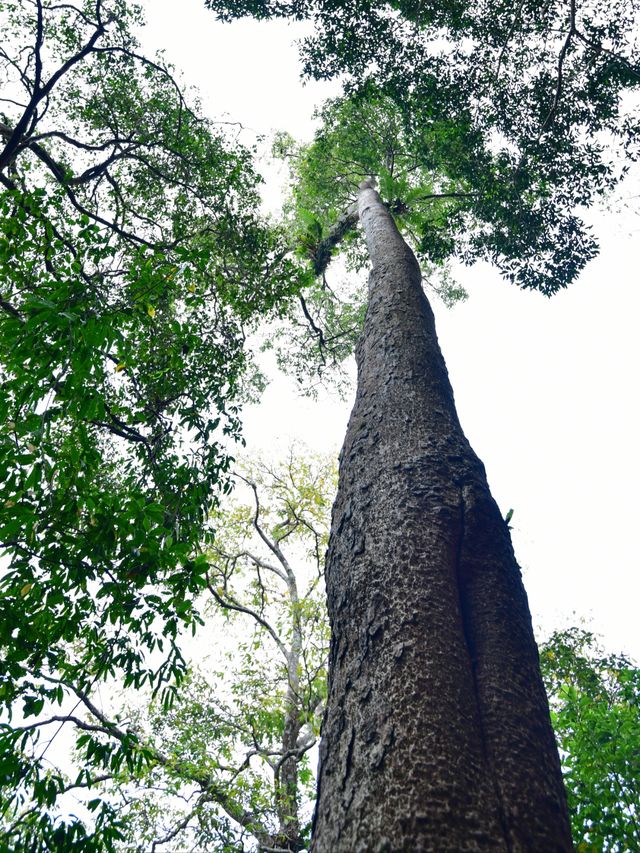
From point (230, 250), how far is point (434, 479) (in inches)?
211

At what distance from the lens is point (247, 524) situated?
11.6 meters

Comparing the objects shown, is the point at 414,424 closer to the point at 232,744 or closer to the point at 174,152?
the point at 174,152

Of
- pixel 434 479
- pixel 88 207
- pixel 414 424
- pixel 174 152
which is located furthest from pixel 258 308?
pixel 434 479

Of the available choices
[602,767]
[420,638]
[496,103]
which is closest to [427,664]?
[420,638]

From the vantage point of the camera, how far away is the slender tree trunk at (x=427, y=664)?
1.25 meters

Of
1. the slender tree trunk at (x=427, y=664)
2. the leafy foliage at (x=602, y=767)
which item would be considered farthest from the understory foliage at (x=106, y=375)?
Answer: the leafy foliage at (x=602, y=767)

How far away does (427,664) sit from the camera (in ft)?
5.10

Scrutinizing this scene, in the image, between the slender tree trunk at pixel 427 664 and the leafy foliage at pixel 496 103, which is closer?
the slender tree trunk at pixel 427 664

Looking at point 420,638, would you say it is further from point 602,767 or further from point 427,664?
point 602,767

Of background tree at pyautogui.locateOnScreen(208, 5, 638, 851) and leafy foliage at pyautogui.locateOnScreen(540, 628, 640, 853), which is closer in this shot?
background tree at pyautogui.locateOnScreen(208, 5, 638, 851)

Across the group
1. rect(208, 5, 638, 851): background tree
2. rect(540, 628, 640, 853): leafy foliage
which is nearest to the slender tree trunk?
rect(208, 5, 638, 851): background tree

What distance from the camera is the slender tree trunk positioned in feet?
4.09

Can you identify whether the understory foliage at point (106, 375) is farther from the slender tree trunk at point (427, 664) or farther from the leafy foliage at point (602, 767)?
the leafy foliage at point (602, 767)

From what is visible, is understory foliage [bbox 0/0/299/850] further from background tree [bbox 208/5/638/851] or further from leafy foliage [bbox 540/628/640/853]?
leafy foliage [bbox 540/628/640/853]
